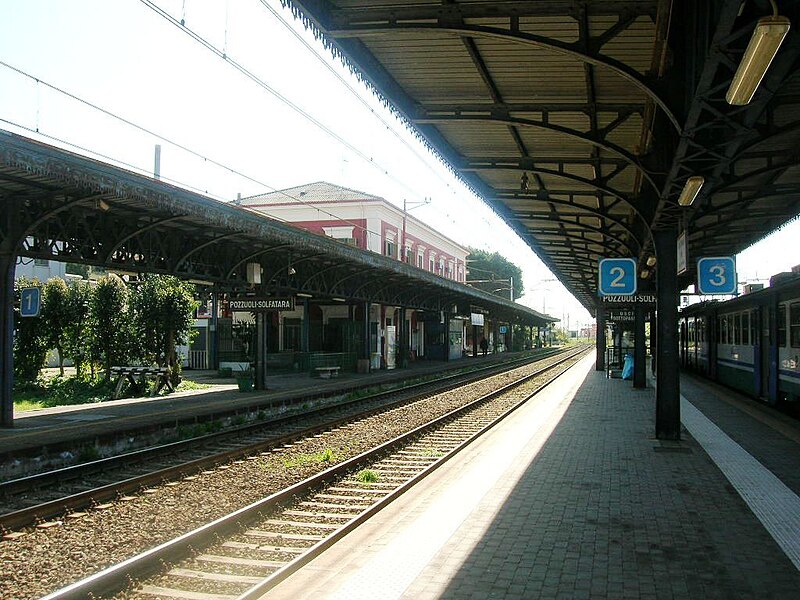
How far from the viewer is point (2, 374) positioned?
13648mm

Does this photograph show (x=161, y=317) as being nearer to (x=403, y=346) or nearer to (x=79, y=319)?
(x=79, y=319)

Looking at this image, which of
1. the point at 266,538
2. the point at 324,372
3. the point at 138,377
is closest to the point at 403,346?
the point at 324,372

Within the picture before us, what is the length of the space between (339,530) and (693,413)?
37.8ft

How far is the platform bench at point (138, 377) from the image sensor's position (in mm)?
20750

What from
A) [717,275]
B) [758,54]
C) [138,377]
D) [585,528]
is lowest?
[585,528]

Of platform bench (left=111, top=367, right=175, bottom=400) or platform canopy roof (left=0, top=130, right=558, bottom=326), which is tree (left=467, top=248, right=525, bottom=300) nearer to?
platform canopy roof (left=0, top=130, right=558, bottom=326)

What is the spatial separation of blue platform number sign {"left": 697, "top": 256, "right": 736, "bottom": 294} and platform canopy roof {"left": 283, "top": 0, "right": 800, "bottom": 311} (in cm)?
87

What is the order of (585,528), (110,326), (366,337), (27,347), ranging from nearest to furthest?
(585,528), (27,347), (110,326), (366,337)

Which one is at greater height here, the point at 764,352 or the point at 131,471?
the point at 764,352

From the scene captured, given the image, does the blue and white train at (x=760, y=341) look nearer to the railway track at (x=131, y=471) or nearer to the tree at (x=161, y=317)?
the railway track at (x=131, y=471)

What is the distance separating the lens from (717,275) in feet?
37.0

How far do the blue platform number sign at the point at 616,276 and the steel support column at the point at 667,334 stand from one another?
5.72ft

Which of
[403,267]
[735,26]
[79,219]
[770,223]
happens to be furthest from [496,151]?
[403,267]

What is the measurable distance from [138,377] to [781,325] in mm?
16931
